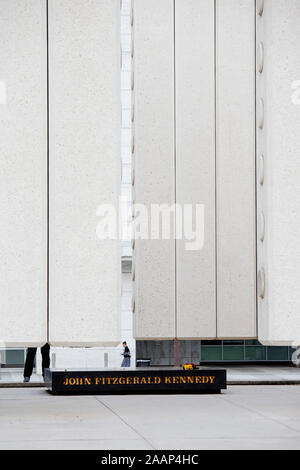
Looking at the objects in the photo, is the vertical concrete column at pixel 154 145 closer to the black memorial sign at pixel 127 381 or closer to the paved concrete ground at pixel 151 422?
the paved concrete ground at pixel 151 422

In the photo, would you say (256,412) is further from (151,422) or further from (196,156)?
(196,156)

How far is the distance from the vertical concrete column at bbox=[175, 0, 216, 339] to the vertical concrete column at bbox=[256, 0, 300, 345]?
1460 millimetres

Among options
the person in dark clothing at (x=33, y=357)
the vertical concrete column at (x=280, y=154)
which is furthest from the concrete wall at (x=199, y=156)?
the person in dark clothing at (x=33, y=357)

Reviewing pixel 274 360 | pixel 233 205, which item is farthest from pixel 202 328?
pixel 274 360

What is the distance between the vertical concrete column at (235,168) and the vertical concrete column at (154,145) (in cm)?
91

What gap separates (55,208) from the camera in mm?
15547

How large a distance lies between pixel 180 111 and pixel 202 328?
4155mm

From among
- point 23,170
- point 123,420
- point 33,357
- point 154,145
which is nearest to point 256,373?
point 33,357

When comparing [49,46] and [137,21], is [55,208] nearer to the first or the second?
[49,46]

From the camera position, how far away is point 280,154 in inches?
603

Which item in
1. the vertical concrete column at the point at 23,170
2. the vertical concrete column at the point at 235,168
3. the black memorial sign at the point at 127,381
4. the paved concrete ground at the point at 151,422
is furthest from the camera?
the black memorial sign at the point at 127,381

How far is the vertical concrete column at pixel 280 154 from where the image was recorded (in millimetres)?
15211

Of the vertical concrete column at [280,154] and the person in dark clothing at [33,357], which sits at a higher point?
the vertical concrete column at [280,154]

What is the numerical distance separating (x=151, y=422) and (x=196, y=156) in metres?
5.20
